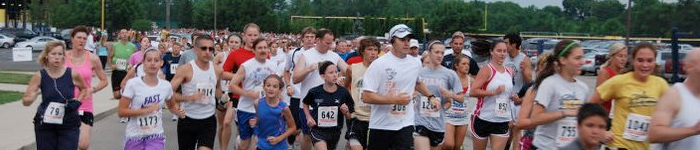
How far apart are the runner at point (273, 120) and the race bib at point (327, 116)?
43 centimetres

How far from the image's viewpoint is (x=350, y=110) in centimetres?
999

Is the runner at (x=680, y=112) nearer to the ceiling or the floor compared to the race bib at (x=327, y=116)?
nearer to the ceiling

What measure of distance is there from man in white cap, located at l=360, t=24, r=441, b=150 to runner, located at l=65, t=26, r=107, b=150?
2780mm

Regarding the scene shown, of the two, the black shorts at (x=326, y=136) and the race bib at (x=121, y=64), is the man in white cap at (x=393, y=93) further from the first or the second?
the race bib at (x=121, y=64)

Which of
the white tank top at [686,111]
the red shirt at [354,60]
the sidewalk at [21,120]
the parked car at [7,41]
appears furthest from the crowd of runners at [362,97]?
the parked car at [7,41]

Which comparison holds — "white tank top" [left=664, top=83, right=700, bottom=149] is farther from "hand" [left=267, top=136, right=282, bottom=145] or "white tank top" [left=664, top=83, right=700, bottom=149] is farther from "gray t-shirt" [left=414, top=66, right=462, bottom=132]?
"hand" [left=267, top=136, right=282, bottom=145]

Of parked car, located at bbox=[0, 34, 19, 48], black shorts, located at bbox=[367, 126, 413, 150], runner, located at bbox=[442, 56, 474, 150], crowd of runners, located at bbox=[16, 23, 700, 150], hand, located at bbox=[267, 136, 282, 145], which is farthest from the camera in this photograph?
parked car, located at bbox=[0, 34, 19, 48]

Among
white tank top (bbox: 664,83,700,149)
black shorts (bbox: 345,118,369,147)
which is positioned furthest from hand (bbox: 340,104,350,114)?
white tank top (bbox: 664,83,700,149)

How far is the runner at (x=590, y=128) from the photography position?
17.7 feet

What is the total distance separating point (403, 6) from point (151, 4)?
147 feet

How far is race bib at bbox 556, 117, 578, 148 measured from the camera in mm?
6895

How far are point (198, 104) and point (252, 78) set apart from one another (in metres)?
1.45

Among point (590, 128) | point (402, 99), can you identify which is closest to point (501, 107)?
point (402, 99)

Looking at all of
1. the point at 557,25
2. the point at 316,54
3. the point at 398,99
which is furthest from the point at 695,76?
the point at 557,25
